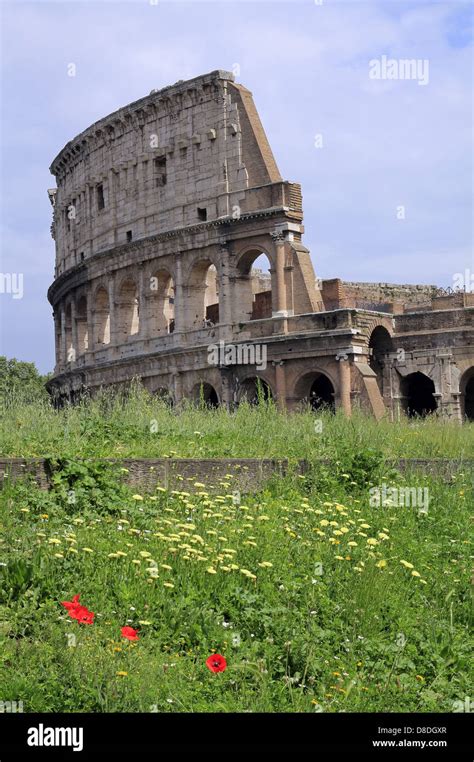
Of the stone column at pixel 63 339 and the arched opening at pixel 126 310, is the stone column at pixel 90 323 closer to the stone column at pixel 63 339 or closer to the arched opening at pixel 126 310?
the arched opening at pixel 126 310

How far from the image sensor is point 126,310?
39469 millimetres

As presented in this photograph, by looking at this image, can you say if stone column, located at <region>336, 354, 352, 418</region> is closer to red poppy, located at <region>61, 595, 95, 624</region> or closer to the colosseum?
the colosseum

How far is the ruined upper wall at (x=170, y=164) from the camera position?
33.7 metres

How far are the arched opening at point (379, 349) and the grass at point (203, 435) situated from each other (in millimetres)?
14925

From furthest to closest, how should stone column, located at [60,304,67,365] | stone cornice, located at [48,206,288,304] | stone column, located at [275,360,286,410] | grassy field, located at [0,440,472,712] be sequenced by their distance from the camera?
stone column, located at [60,304,67,365]
stone cornice, located at [48,206,288,304]
stone column, located at [275,360,286,410]
grassy field, located at [0,440,472,712]

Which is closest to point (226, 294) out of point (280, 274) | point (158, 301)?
point (280, 274)

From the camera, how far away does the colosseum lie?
3139 cm

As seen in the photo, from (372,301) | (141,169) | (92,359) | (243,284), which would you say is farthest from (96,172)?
(372,301)

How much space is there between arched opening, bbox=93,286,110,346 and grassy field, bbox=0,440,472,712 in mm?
28881

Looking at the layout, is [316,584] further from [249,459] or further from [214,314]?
Result: [214,314]

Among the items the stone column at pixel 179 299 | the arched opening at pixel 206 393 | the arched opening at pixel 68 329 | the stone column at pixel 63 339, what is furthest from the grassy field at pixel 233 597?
the stone column at pixel 63 339

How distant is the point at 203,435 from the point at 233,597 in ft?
23.6

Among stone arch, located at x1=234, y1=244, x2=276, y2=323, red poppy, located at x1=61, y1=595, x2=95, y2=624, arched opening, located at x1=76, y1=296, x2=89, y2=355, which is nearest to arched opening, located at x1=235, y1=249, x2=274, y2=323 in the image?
stone arch, located at x1=234, y1=244, x2=276, y2=323

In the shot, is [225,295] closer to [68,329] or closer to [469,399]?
[469,399]
